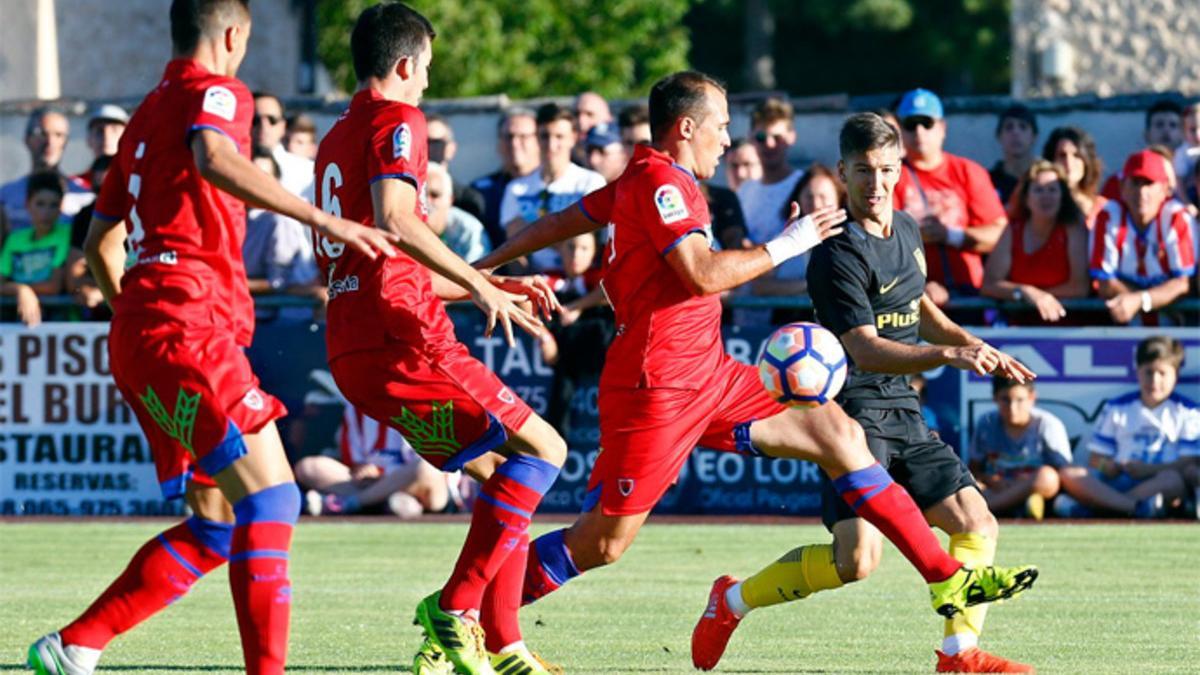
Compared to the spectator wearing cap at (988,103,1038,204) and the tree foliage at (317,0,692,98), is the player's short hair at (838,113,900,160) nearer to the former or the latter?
the spectator wearing cap at (988,103,1038,204)

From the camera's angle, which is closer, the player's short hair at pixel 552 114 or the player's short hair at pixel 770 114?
the player's short hair at pixel 552 114

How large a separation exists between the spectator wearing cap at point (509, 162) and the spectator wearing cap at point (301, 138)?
1329mm

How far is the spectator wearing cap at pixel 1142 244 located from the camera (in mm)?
14188

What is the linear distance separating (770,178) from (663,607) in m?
5.39

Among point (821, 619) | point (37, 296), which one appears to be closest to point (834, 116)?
point (37, 296)

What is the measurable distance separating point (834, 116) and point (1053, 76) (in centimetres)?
1434

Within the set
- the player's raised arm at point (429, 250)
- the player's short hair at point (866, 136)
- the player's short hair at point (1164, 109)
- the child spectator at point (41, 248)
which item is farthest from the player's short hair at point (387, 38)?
the player's short hair at point (1164, 109)

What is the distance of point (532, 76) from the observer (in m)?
39.0

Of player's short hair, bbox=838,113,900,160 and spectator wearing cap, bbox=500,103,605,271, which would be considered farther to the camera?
spectator wearing cap, bbox=500,103,605,271

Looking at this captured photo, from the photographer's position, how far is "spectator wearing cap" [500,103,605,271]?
1465 cm

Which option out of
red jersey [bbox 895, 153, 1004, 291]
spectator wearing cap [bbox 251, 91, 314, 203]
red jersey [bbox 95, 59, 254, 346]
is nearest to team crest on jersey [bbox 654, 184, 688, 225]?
red jersey [bbox 95, 59, 254, 346]

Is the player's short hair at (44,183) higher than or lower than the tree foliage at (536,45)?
lower

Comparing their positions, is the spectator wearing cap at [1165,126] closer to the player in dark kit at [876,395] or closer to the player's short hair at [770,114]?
the player's short hair at [770,114]

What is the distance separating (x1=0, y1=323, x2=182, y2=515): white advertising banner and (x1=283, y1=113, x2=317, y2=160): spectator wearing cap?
190cm
